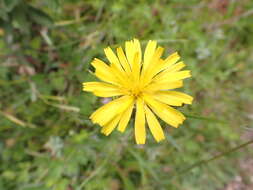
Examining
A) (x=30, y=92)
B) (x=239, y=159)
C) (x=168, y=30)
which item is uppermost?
(x=168, y=30)

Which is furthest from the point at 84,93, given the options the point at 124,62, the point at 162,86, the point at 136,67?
the point at 162,86

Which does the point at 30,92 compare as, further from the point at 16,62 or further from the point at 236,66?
the point at 236,66

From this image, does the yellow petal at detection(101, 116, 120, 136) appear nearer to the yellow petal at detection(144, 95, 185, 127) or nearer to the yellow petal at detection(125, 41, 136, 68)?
the yellow petal at detection(144, 95, 185, 127)

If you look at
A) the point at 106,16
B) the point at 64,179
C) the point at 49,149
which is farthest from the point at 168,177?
the point at 106,16

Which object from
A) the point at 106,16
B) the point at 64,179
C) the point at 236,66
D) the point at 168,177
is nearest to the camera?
the point at 64,179

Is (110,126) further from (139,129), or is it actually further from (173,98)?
(173,98)

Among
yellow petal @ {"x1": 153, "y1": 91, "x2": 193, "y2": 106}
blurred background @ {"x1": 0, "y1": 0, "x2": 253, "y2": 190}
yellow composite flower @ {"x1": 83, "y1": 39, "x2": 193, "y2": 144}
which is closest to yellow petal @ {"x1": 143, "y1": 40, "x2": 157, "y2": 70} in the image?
yellow composite flower @ {"x1": 83, "y1": 39, "x2": 193, "y2": 144}

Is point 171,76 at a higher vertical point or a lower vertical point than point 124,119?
higher
